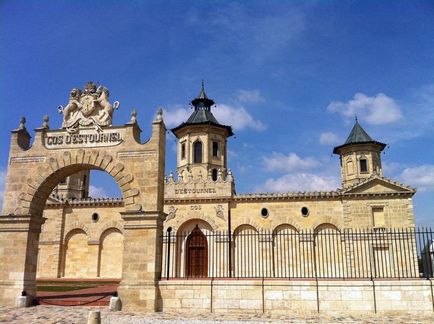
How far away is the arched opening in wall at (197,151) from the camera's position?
1259 inches

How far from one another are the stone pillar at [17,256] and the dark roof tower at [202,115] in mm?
18906

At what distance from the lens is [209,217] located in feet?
89.4

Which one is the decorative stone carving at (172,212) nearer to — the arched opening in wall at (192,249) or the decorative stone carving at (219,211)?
the arched opening in wall at (192,249)

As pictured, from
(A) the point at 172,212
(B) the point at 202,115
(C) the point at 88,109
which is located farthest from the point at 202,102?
(C) the point at 88,109

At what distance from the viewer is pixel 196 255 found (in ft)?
90.0

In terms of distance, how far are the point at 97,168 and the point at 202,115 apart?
19.9 meters

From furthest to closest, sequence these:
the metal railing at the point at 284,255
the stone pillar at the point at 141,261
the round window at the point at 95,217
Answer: the round window at the point at 95,217 < the metal railing at the point at 284,255 < the stone pillar at the point at 141,261

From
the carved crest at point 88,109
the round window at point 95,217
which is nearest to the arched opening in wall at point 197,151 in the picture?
the round window at point 95,217

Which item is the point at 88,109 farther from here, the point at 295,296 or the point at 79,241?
the point at 79,241

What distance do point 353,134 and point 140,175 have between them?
24073mm

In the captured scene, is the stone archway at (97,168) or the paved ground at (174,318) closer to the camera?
the paved ground at (174,318)

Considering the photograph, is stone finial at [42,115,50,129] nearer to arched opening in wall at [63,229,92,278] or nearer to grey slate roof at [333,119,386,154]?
arched opening in wall at [63,229,92,278]

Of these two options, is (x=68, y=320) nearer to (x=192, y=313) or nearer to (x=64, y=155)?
(x=192, y=313)

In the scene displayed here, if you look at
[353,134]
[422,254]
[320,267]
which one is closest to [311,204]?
[320,267]
